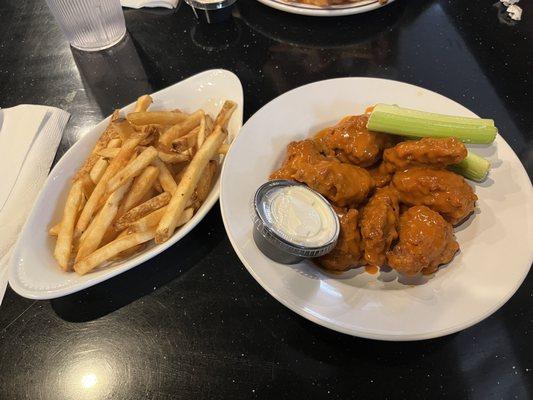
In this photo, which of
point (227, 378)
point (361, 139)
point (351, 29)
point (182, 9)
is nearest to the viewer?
point (227, 378)

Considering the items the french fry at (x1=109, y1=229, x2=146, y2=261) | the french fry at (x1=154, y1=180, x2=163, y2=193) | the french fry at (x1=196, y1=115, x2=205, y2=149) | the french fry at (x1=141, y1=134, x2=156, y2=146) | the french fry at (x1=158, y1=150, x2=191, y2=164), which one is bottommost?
the french fry at (x1=109, y1=229, x2=146, y2=261)

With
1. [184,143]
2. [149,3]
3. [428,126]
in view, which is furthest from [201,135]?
[149,3]

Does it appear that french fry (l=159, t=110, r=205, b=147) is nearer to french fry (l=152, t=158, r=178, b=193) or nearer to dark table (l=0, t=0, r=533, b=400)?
french fry (l=152, t=158, r=178, b=193)

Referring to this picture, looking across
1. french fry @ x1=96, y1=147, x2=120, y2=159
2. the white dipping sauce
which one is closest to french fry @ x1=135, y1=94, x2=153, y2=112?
french fry @ x1=96, y1=147, x2=120, y2=159

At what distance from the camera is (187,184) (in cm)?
196

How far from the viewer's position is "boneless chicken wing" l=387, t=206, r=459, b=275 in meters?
1.68

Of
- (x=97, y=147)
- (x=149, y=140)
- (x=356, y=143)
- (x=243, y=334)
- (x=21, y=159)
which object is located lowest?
(x=243, y=334)

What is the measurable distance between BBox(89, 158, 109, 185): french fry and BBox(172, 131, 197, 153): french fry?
1.08 ft

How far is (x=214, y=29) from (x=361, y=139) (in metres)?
1.82

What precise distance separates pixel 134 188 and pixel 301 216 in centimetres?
77

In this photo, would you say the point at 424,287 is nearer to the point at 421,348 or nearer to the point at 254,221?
the point at 421,348

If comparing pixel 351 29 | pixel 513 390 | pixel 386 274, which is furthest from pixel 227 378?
pixel 351 29

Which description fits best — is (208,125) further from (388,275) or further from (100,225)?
(388,275)

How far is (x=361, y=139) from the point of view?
77.7 inches
